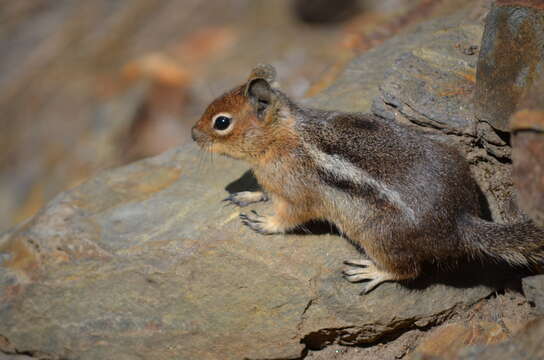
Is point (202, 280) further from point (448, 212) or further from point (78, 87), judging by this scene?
point (78, 87)

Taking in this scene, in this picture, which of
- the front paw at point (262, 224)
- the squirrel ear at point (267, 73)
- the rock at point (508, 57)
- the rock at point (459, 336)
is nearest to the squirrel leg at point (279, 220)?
the front paw at point (262, 224)

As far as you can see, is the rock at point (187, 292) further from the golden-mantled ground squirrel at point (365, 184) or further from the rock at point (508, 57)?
the rock at point (508, 57)

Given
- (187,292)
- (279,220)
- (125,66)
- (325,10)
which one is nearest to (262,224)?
(279,220)

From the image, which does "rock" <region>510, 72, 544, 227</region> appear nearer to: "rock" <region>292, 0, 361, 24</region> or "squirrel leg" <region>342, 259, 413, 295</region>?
"squirrel leg" <region>342, 259, 413, 295</region>

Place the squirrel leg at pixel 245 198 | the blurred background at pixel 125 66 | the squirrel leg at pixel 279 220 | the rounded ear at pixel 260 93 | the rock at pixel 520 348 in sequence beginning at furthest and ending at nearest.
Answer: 1. the blurred background at pixel 125 66
2. the squirrel leg at pixel 245 198
3. the squirrel leg at pixel 279 220
4. the rounded ear at pixel 260 93
5. the rock at pixel 520 348

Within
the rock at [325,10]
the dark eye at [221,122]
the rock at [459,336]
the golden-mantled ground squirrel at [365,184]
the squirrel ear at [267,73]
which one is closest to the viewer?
the golden-mantled ground squirrel at [365,184]

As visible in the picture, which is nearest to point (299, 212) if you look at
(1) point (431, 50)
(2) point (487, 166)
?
(2) point (487, 166)
